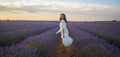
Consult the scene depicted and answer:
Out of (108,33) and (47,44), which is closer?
(47,44)

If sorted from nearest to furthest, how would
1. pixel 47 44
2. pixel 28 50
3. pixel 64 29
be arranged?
pixel 28 50
pixel 64 29
pixel 47 44

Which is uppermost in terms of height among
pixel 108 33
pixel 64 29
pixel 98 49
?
pixel 64 29

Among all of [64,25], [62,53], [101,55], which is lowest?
[62,53]

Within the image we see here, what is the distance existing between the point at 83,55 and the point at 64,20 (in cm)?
152

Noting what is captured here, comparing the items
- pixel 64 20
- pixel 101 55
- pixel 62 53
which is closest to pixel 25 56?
pixel 101 55

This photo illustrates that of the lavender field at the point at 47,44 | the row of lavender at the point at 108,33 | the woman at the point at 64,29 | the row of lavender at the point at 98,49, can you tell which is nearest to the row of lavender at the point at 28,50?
the lavender field at the point at 47,44

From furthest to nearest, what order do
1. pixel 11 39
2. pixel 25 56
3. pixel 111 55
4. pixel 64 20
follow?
pixel 11 39, pixel 64 20, pixel 111 55, pixel 25 56

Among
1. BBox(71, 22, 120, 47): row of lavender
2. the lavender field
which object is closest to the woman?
the lavender field

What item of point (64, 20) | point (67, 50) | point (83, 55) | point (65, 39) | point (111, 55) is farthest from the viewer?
point (67, 50)

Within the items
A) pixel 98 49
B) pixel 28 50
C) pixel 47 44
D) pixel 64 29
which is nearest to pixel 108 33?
pixel 47 44

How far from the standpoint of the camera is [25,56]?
17.9ft

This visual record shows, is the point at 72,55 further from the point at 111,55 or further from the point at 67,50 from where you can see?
the point at 111,55

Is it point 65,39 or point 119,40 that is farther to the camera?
point 119,40

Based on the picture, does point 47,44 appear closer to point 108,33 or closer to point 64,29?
point 64,29
